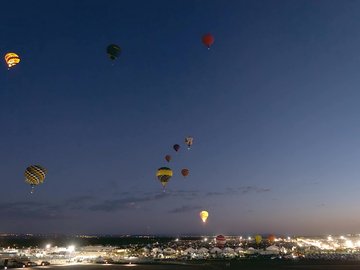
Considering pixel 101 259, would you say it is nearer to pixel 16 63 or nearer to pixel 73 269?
pixel 73 269

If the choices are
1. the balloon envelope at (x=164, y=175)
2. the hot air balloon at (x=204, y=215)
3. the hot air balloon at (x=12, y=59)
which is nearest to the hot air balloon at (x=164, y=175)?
the balloon envelope at (x=164, y=175)

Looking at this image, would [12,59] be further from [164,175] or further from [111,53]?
[164,175]

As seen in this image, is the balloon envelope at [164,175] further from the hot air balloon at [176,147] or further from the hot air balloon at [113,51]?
the hot air balloon at [113,51]

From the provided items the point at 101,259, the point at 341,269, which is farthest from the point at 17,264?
the point at 341,269

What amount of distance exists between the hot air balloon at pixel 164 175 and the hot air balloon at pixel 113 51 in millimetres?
15041

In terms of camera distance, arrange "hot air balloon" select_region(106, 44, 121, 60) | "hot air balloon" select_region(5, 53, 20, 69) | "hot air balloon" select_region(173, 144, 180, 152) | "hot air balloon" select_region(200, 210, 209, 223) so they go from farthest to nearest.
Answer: "hot air balloon" select_region(200, 210, 209, 223) < "hot air balloon" select_region(173, 144, 180, 152) < "hot air balloon" select_region(106, 44, 121, 60) < "hot air balloon" select_region(5, 53, 20, 69)

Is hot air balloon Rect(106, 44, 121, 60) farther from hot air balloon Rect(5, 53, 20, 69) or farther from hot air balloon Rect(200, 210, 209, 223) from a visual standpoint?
hot air balloon Rect(200, 210, 209, 223)

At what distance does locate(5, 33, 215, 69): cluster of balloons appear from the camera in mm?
39688

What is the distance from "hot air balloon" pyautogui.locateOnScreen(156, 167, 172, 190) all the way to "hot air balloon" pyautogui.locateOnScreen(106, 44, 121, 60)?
15.0 m

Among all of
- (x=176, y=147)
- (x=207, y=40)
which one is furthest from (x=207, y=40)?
(x=176, y=147)

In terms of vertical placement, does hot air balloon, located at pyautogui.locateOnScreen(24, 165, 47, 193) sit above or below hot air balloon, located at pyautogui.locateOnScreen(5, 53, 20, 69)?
below

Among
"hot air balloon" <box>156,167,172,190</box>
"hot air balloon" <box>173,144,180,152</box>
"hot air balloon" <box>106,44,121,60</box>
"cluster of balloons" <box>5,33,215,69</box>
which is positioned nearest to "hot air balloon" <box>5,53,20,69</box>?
"cluster of balloons" <box>5,33,215,69</box>

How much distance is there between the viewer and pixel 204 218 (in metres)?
60.1

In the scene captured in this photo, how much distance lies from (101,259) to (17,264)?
50.4 feet
